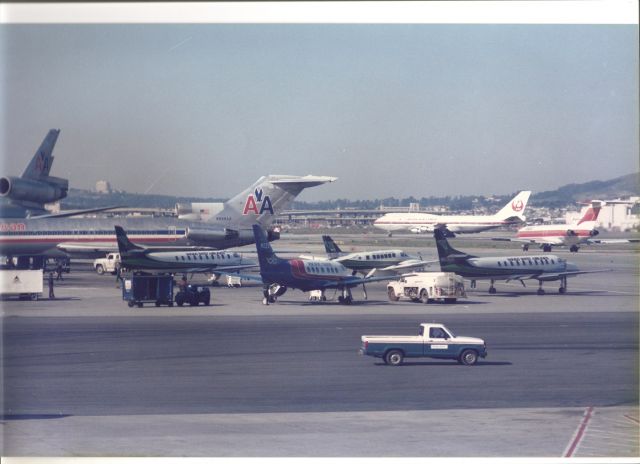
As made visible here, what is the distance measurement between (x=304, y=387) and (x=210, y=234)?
4434 cm

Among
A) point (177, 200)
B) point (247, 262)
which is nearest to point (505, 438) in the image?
point (177, 200)

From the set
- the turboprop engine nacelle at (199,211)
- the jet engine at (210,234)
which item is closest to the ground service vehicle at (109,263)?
the jet engine at (210,234)

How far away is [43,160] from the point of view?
44.1 meters

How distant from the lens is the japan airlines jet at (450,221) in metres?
93.9

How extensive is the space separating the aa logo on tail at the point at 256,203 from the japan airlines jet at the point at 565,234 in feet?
98.2

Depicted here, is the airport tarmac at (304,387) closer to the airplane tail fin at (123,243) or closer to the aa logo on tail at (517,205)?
the airplane tail fin at (123,243)

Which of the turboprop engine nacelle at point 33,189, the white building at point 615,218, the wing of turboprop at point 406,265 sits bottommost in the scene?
the wing of turboprop at point 406,265

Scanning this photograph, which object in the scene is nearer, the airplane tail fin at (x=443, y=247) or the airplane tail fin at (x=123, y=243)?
the airplane tail fin at (x=443, y=247)

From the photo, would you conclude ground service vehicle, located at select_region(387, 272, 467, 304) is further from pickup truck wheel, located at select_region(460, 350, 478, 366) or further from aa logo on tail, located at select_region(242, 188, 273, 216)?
pickup truck wheel, located at select_region(460, 350, 478, 366)

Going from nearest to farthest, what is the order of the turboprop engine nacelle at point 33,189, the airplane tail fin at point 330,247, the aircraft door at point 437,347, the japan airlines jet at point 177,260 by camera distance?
the aircraft door at point 437,347, the turboprop engine nacelle at point 33,189, the japan airlines jet at point 177,260, the airplane tail fin at point 330,247

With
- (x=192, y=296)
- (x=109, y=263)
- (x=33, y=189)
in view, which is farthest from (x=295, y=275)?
(x=109, y=263)

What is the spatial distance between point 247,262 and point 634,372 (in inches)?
1474

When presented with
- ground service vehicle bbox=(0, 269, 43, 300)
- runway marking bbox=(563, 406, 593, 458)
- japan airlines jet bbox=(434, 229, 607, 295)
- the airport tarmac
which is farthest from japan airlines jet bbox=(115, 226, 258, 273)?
Result: runway marking bbox=(563, 406, 593, 458)

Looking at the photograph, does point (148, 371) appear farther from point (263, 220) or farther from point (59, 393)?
point (263, 220)
